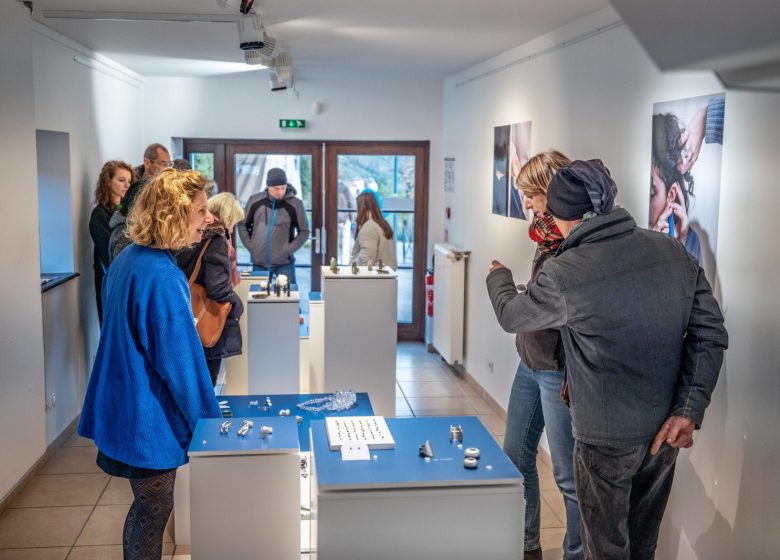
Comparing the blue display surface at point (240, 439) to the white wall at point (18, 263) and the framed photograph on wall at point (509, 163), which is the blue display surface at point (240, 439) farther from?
the framed photograph on wall at point (509, 163)

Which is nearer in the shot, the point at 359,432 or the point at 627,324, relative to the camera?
the point at 627,324

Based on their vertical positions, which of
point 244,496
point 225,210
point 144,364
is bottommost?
point 244,496

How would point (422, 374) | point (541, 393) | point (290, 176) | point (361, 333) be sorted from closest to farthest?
point (541, 393), point (361, 333), point (422, 374), point (290, 176)

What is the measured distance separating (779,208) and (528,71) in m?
3.22

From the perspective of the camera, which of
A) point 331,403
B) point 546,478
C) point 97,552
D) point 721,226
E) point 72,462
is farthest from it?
point 72,462

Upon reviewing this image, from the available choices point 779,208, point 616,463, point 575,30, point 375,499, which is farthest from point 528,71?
point 375,499

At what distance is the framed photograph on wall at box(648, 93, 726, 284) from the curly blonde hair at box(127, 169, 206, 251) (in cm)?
166

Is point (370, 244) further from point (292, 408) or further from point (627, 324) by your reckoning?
point (627, 324)

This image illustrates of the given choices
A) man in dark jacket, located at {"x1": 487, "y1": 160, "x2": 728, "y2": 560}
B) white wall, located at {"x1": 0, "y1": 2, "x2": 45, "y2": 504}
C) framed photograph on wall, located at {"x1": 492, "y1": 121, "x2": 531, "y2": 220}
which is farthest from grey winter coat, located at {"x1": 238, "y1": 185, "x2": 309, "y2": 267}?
man in dark jacket, located at {"x1": 487, "y1": 160, "x2": 728, "y2": 560}

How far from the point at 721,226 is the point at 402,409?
3.85 meters

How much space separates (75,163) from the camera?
5.97m

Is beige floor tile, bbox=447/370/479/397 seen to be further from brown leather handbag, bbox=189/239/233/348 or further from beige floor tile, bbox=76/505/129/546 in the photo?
beige floor tile, bbox=76/505/129/546

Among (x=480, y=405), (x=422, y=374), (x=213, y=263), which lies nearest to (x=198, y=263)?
(x=213, y=263)

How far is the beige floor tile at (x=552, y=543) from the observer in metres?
3.98
